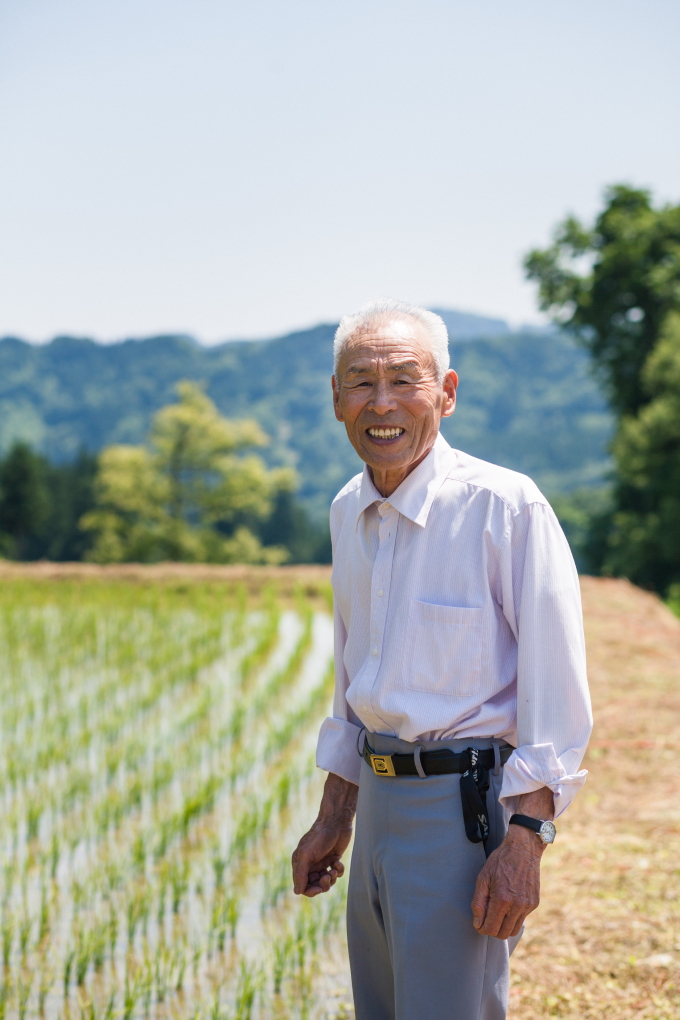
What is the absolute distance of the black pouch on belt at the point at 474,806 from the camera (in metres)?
1.54

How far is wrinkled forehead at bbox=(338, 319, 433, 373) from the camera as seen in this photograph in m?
1.65

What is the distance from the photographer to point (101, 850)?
13.1ft

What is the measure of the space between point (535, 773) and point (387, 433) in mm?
613

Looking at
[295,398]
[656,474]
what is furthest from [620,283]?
[295,398]

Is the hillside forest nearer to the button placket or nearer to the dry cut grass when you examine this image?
the dry cut grass

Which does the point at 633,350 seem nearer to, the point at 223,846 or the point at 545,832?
the point at 223,846

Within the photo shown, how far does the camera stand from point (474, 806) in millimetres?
1545

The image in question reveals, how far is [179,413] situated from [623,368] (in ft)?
52.5

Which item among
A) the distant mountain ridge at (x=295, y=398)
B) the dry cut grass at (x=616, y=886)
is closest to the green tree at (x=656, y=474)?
the dry cut grass at (x=616, y=886)

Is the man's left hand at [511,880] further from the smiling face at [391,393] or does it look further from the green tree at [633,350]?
the green tree at [633,350]

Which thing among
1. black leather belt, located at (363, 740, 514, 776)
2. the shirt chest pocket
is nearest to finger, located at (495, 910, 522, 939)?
black leather belt, located at (363, 740, 514, 776)

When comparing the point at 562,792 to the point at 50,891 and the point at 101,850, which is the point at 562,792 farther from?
the point at 101,850

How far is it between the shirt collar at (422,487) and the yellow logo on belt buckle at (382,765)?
40 centimetres

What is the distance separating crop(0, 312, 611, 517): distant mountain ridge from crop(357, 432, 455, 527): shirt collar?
101 m
